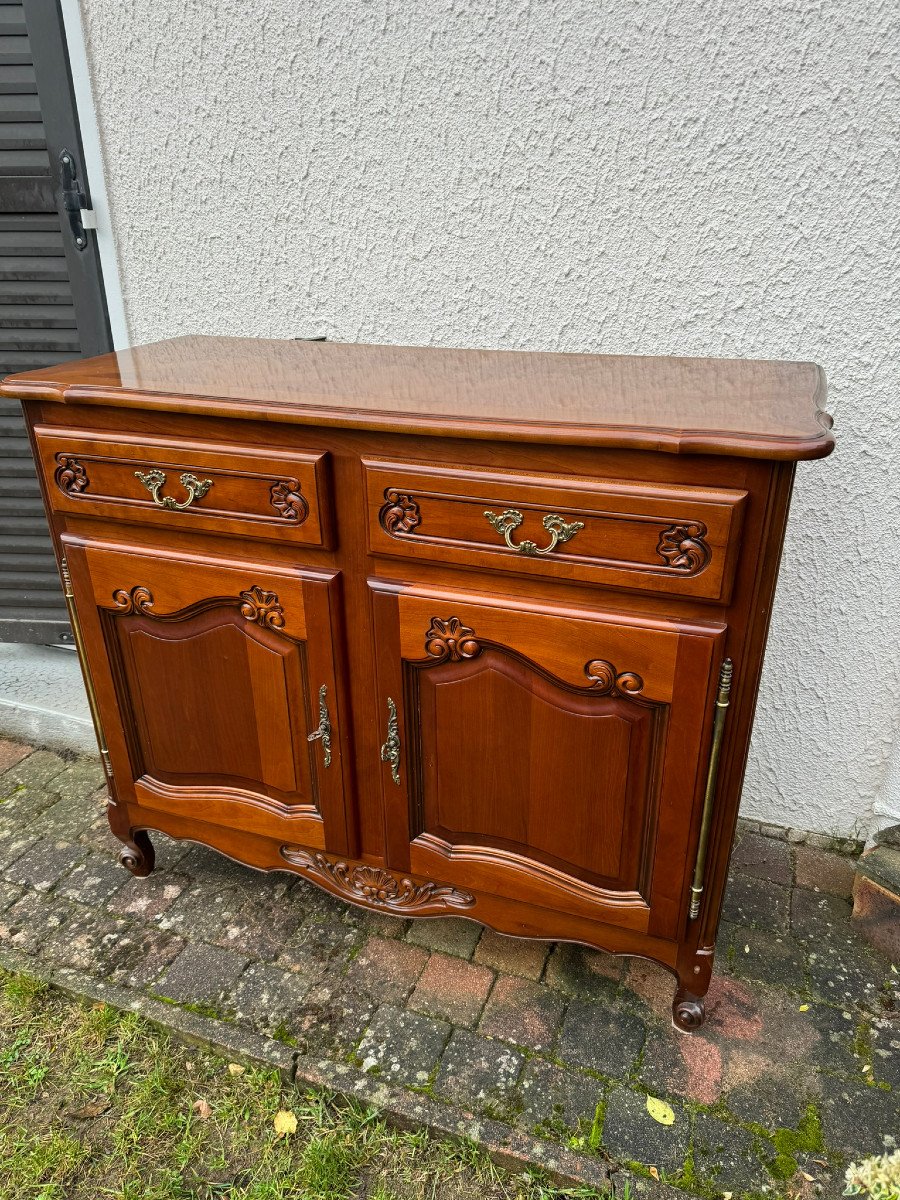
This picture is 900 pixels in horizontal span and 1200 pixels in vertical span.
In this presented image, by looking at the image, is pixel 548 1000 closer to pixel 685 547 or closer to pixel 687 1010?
pixel 687 1010

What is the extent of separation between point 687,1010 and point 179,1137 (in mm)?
1040

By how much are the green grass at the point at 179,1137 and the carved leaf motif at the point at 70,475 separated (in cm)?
115

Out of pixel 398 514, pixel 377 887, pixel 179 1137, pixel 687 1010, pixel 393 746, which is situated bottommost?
pixel 179 1137

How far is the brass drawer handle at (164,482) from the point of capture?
1.62m

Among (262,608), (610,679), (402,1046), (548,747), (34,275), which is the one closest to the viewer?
(610,679)

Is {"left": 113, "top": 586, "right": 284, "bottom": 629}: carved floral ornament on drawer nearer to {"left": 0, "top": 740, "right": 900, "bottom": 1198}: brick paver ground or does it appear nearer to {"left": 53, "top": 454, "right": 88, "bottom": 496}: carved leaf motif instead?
{"left": 53, "top": 454, "right": 88, "bottom": 496}: carved leaf motif

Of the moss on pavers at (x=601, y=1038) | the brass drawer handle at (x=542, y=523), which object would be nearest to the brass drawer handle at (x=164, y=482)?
the brass drawer handle at (x=542, y=523)

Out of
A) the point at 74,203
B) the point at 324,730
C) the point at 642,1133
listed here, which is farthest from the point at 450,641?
the point at 74,203

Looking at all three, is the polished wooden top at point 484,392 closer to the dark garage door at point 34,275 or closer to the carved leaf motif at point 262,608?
the carved leaf motif at point 262,608

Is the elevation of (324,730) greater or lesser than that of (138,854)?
greater

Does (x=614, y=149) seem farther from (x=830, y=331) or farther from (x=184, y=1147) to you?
(x=184, y=1147)

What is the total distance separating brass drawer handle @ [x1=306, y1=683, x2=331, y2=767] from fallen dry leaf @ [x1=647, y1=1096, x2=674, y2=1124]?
0.91 metres

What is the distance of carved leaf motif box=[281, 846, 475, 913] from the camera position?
182cm

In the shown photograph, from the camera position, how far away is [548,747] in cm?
157
